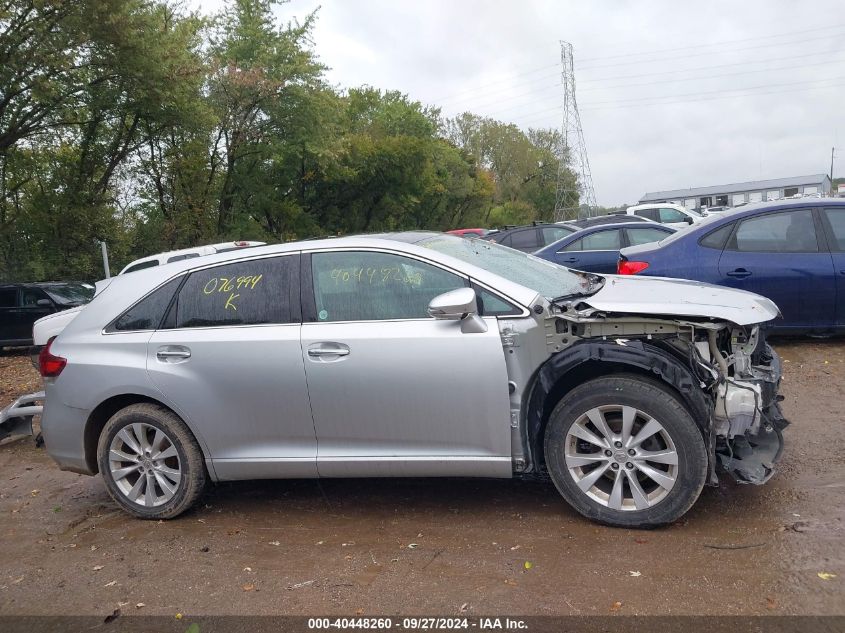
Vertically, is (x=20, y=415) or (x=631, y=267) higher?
(x=631, y=267)

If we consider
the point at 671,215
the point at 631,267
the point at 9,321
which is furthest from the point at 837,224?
the point at 671,215

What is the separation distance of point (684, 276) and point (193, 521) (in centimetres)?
524

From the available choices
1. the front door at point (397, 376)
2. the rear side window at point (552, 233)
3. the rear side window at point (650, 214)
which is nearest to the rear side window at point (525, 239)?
the rear side window at point (552, 233)

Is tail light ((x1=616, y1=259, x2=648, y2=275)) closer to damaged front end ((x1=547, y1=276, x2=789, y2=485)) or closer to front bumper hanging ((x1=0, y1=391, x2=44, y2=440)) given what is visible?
damaged front end ((x1=547, y1=276, x2=789, y2=485))

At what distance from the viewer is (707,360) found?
3914 mm

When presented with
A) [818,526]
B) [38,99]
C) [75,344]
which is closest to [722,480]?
[818,526]

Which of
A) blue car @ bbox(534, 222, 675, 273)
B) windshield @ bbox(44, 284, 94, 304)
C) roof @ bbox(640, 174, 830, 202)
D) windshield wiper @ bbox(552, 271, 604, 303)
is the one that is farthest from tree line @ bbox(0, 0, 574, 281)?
roof @ bbox(640, 174, 830, 202)

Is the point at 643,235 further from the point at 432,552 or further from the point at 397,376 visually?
the point at 432,552

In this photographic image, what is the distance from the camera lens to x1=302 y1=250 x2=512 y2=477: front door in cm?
401

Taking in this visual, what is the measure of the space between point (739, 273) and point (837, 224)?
3.64 ft

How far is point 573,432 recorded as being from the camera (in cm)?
391

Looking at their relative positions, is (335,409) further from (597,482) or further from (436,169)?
(436,169)

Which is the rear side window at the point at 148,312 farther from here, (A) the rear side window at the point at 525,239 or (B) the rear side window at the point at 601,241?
(A) the rear side window at the point at 525,239

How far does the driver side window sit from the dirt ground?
127 centimetres
